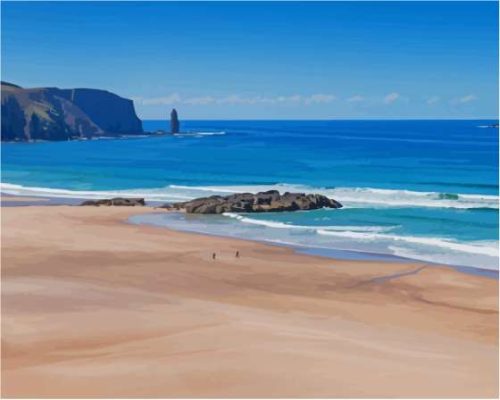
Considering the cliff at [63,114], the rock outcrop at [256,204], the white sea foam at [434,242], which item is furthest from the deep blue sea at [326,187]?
the cliff at [63,114]

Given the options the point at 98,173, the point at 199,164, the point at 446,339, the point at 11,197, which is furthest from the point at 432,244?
the point at 199,164

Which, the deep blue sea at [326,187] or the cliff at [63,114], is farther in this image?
the cliff at [63,114]

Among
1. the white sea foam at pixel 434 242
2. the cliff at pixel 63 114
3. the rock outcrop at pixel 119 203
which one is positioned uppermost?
the cliff at pixel 63 114

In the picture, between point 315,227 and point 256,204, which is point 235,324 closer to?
point 315,227

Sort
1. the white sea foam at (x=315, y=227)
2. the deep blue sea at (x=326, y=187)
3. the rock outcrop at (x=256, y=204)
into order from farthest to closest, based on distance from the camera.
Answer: the rock outcrop at (x=256, y=204), the white sea foam at (x=315, y=227), the deep blue sea at (x=326, y=187)

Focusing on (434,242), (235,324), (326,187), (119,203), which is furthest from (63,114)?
(235,324)

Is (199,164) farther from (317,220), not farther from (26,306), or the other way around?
(26,306)

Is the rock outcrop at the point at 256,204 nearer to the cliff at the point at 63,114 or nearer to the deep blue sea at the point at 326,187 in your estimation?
the deep blue sea at the point at 326,187
